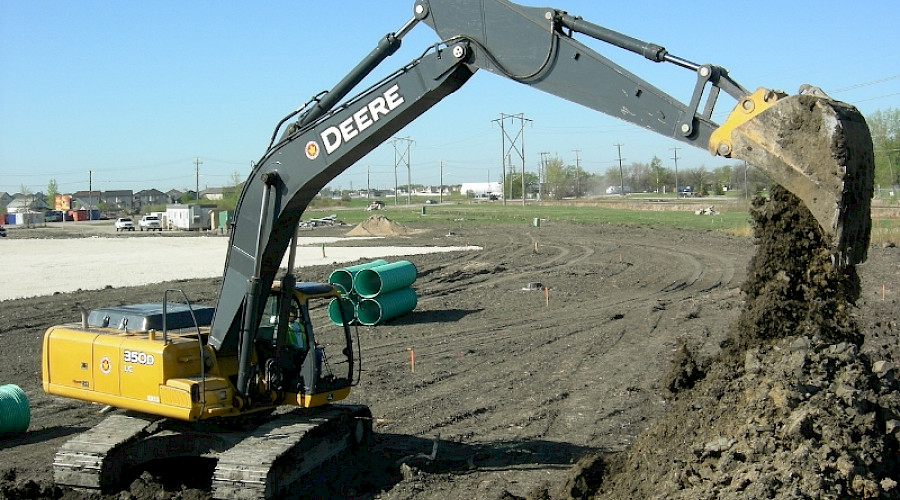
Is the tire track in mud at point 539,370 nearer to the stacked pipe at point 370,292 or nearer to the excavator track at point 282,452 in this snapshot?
the stacked pipe at point 370,292

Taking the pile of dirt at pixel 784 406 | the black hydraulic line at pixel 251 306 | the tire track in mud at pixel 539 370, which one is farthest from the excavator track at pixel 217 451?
the pile of dirt at pixel 784 406

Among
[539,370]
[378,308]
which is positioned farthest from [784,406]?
[378,308]

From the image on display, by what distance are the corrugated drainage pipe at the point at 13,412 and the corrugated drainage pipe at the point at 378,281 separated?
10884 mm

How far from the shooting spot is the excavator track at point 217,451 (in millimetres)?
9016

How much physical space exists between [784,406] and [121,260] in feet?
135

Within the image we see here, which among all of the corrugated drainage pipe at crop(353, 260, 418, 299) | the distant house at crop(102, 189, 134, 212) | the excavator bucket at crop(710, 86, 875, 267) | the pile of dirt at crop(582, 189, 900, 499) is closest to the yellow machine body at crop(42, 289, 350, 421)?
the pile of dirt at crop(582, 189, 900, 499)

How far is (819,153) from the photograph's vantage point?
22.5 ft

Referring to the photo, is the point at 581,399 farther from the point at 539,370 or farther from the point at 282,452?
the point at 282,452

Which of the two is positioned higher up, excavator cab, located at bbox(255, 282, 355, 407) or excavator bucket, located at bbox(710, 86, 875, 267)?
excavator bucket, located at bbox(710, 86, 875, 267)

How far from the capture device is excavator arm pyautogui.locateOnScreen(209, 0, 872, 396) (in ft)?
22.6

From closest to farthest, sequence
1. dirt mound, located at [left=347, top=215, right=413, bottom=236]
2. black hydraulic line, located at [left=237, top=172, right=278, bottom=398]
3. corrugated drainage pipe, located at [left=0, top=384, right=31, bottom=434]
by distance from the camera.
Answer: black hydraulic line, located at [left=237, top=172, right=278, bottom=398] → corrugated drainage pipe, located at [left=0, top=384, right=31, bottom=434] → dirt mound, located at [left=347, top=215, right=413, bottom=236]

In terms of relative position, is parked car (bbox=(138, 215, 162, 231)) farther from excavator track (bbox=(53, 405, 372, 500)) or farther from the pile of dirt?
the pile of dirt

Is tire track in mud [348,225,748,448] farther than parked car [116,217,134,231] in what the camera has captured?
No

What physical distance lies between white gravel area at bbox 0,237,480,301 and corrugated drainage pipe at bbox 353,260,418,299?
8.05 metres
